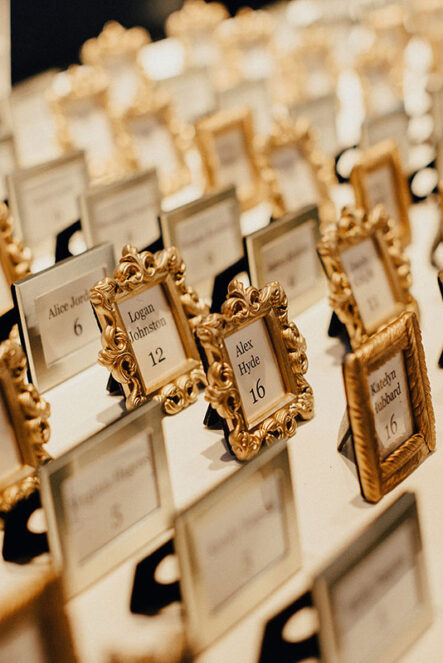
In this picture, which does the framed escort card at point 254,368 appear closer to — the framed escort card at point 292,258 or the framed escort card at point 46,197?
the framed escort card at point 292,258

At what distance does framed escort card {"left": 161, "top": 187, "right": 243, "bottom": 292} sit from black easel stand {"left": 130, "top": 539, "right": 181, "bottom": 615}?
73 centimetres

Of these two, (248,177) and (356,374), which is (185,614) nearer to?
(356,374)

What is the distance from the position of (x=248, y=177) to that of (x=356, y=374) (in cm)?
149

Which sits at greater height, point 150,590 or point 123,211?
point 123,211

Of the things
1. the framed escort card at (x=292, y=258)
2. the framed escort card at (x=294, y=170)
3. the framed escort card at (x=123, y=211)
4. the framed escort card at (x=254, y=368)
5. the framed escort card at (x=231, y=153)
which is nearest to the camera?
the framed escort card at (x=254, y=368)

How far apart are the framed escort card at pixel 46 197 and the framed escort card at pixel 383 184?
26.0 inches

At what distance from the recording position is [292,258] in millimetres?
1726

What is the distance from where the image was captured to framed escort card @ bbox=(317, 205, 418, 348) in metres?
1.51

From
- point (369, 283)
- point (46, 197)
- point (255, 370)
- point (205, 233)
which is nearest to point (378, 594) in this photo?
point (255, 370)

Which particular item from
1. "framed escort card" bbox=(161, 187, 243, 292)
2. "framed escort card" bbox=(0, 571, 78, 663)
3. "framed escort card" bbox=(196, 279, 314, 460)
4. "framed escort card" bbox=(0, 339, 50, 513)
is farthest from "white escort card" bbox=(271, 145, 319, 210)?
"framed escort card" bbox=(0, 571, 78, 663)

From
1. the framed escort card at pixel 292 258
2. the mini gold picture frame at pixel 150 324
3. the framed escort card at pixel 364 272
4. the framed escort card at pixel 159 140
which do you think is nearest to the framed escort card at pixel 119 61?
the framed escort card at pixel 159 140

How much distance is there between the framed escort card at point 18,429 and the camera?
113 centimetres

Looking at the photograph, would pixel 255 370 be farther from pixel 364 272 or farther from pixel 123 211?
pixel 123 211

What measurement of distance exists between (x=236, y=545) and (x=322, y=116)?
2107 mm
